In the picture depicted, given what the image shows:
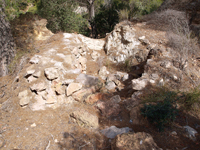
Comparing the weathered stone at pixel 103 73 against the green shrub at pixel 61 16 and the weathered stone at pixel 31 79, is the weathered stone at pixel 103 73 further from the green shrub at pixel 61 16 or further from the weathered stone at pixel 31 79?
the green shrub at pixel 61 16

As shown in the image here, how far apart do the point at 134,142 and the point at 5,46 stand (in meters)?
4.59

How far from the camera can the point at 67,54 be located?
471 centimetres

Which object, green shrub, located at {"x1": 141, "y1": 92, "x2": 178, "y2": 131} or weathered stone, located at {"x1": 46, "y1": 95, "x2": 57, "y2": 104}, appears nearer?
green shrub, located at {"x1": 141, "y1": 92, "x2": 178, "y2": 131}

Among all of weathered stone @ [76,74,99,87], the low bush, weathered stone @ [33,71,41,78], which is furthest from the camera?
the low bush

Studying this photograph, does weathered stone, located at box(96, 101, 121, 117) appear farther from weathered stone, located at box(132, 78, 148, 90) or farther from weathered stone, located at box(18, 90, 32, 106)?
weathered stone, located at box(18, 90, 32, 106)

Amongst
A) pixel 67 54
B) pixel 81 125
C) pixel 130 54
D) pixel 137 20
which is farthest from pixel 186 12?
pixel 81 125

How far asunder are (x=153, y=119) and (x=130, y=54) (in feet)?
14.1

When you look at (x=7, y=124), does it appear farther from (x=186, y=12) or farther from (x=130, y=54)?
(x=186, y=12)

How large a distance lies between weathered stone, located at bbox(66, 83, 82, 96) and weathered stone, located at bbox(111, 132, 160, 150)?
185cm

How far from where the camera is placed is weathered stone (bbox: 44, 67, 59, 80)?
3.46 metres

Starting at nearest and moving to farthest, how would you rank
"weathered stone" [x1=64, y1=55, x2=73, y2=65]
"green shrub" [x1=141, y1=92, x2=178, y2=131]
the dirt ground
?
the dirt ground, "green shrub" [x1=141, y1=92, x2=178, y2=131], "weathered stone" [x1=64, y1=55, x2=73, y2=65]

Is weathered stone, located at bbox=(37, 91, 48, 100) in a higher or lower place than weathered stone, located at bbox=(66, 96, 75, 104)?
higher

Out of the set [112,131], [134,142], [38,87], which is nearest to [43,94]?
[38,87]

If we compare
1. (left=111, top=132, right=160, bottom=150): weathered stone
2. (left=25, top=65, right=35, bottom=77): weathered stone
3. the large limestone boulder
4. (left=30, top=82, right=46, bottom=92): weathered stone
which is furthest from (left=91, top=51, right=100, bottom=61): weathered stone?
(left=111, top=132, right=160, bottom=150): weathered stone
